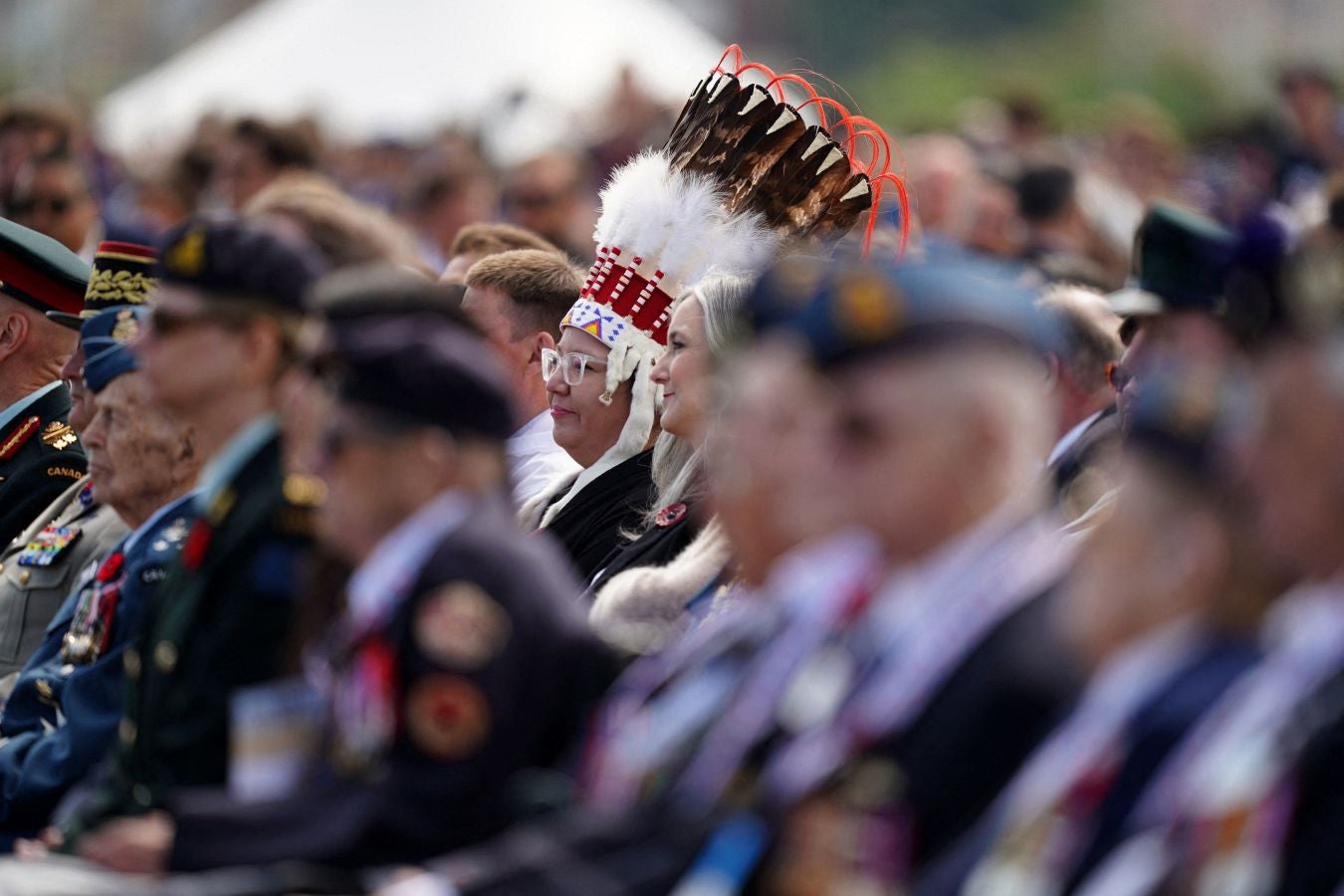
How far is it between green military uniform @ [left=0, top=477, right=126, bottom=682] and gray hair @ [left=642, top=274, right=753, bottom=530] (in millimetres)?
1186

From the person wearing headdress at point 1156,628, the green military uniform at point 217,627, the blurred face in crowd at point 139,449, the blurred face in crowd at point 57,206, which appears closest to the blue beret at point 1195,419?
the person wearing headdress at point 1156,628

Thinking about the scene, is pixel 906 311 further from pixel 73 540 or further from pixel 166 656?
pixel 73 540

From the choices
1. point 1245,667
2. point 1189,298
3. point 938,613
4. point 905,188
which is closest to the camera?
point 1245,667

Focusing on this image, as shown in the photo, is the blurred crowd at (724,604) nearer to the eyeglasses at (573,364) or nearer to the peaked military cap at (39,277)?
the eyeglasses at (573,364)

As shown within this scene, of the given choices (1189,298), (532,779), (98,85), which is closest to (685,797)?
(532,779)

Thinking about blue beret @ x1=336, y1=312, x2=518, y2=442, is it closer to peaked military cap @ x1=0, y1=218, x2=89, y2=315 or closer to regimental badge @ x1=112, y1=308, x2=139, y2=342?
regimental badge @ x1=112, y1=308, x2=139, y2=342

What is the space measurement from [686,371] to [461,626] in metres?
1.66

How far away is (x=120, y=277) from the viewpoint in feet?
15.6

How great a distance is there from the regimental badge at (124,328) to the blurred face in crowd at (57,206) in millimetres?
4086

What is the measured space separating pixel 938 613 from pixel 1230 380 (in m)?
0.45

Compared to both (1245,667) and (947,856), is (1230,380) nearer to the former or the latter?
(1245,667)

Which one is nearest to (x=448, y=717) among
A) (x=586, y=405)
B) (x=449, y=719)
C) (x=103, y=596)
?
(x=449, y=719)

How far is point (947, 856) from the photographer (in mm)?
2613

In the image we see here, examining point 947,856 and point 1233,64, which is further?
point 1233,64
